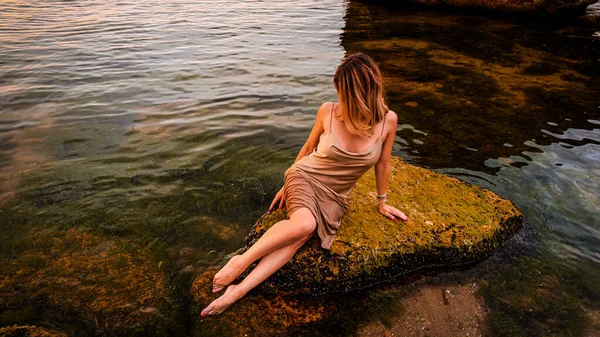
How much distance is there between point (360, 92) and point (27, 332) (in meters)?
3.81

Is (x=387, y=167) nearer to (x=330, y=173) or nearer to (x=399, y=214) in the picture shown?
(x=399, y=214)

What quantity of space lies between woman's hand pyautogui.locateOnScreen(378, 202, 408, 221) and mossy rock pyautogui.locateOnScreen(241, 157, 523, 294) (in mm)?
67

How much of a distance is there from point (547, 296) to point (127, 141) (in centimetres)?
685

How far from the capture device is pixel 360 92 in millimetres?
3748

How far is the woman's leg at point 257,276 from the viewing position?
3.67 meters

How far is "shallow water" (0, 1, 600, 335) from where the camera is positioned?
4.57 meters

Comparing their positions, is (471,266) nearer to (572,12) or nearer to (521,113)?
(521,113)

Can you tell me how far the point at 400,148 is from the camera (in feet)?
22.7

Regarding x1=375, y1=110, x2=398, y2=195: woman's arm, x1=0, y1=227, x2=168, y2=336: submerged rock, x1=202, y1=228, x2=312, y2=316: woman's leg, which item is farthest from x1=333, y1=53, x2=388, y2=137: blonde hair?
x1=0, y1=227, x2=168, y2=336: submerged rock

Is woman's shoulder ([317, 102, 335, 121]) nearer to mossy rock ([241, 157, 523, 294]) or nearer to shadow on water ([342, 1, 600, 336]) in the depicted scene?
mossy rock ([241, 157, 523, 294])

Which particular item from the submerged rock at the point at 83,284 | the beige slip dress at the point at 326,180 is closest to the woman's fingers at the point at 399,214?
the beige slip dress at the point at 326,180

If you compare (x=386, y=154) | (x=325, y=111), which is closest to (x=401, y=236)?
(x=386, y=154)

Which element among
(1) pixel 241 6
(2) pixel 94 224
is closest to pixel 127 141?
(2) pixel 94 224

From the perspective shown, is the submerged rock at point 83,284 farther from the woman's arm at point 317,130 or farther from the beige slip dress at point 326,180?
the woman's arm at point 317,130
